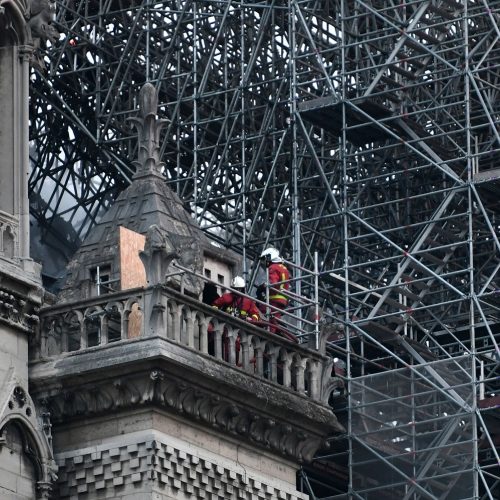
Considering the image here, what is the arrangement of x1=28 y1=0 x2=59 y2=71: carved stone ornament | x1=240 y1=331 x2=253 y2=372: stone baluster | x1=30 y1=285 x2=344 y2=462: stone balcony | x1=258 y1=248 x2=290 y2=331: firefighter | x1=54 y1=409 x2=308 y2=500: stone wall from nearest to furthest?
x1=54 y1=409 x2=308 y2=500: stone wall → x1=30 y1=285 x2=344 y2=462: stone balcony → x1=240 y1=331 x2=253 y2=372: stone baluster → x1=28 y1=0 x2=59 y2=71: carved stone ornament → x1=258 y1=248 x2=290 y2=331: firefighter

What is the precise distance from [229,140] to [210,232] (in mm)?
2505

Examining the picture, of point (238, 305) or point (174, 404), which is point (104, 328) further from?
point (238, 305)

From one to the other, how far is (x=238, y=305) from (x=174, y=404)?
3.94 meters

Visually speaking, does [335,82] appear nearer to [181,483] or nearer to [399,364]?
[399,364]

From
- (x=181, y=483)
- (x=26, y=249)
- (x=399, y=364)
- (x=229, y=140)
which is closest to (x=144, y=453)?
(x=181, y=483)

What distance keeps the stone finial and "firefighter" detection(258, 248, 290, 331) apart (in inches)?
145

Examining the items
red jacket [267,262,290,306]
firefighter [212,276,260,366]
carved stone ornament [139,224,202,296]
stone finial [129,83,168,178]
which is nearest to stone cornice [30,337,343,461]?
carved stone ornament [139,224,202,296]

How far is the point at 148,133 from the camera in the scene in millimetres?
44250

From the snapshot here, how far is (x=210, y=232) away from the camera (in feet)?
211

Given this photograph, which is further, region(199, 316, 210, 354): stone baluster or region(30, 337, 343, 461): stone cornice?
region(199, 316, 210, 354): stone baluster

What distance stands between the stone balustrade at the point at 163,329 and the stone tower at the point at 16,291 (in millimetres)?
470

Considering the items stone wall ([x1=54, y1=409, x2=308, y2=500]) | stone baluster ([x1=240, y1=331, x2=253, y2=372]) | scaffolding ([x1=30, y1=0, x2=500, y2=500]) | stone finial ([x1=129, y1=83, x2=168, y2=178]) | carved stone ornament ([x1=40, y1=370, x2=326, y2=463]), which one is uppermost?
scaffolding ([x1=30, y1=0, x2=500, y2=500])

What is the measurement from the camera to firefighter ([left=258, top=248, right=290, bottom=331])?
49344 millimetres

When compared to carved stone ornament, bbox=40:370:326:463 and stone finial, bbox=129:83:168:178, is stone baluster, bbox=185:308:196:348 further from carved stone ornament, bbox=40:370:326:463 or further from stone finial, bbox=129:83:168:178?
stone finial, bbox=129:83:168:178
